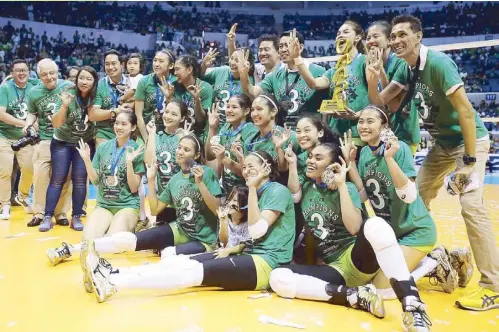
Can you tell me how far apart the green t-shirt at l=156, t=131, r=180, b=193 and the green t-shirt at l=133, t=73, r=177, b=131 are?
0.57 m

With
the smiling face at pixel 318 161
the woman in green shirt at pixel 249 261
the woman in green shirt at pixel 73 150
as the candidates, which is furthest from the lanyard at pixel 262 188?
the woman in green shirt at pixel 73 150

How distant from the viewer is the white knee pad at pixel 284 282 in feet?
10.1

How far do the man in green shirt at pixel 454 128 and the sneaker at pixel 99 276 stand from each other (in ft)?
7.37

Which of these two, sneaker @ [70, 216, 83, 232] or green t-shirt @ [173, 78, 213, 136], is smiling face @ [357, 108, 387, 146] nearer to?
green t-shirt @ [173, 78, 213, 136]

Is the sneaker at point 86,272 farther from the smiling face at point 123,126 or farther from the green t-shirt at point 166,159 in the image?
the smiling face at point 123,126

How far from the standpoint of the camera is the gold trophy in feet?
11.3

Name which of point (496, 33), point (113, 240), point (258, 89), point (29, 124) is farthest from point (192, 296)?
point (496, 33)

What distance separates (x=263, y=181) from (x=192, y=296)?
3.11 feet

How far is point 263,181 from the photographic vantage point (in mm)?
3498

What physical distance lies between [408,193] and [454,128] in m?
0.71

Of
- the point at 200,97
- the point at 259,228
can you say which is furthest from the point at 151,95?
the point at 259,228

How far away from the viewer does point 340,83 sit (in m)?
3.58

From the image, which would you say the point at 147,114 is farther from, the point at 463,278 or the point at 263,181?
the point at 463,278

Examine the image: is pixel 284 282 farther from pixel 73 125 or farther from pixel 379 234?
pixel 73 125
